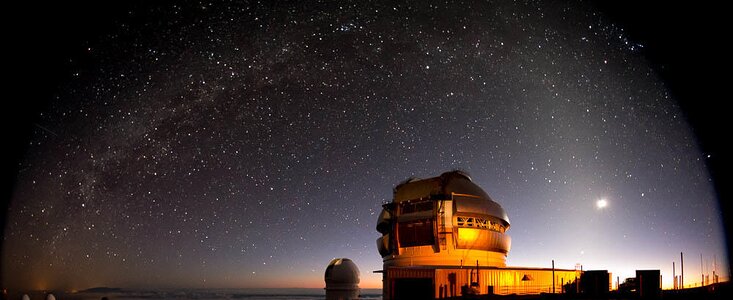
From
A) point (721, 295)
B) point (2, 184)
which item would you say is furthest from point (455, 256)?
point (2, 184)

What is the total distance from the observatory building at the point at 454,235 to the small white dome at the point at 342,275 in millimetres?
2331

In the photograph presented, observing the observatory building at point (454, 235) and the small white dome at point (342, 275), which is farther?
the small white dome at point (342, 275)

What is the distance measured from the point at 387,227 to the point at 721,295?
2281 centimetres

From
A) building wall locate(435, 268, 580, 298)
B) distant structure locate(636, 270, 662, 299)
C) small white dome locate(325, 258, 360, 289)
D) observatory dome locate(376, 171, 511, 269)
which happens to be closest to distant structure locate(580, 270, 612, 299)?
distant structure locate(636, 270, 662, 299)

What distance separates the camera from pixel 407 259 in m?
36.6

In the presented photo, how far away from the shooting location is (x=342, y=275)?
115 ft

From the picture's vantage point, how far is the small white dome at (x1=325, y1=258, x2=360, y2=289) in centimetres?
3484

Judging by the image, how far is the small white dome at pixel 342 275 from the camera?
114ft

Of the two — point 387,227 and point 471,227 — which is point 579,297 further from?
point 387,227

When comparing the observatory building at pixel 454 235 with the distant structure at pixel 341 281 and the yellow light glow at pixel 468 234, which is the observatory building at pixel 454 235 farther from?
the distant structure at pixel 341 281

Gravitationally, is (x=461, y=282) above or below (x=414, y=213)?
below

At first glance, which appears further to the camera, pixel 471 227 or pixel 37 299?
pixel 37 299

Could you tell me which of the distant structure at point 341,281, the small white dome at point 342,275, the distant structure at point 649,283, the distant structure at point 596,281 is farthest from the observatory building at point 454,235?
the distant structure at point 649,283

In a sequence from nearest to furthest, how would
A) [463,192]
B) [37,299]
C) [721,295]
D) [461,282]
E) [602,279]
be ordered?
[721,295] < [602,279] < [461,282] < [463,192] < [37,299]
